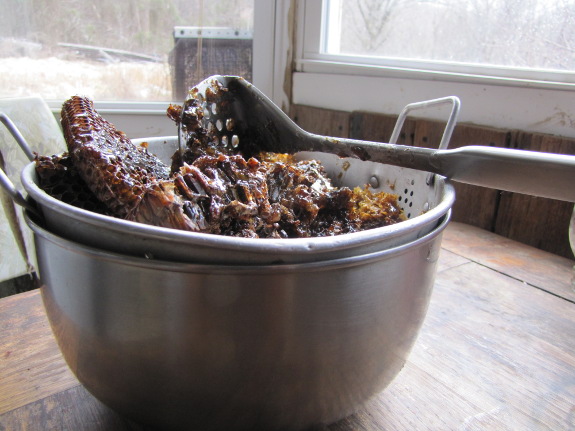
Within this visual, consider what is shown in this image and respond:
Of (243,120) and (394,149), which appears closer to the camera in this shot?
(394,149)

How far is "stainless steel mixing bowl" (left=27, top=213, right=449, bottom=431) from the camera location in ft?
1.18

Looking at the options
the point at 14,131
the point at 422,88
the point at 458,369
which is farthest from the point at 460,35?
the point at 14,131

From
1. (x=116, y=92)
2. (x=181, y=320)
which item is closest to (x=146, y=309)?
(x=181, y=320)

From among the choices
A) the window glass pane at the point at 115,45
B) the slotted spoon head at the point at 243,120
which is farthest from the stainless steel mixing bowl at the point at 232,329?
the window glass pane at the point at 115,45

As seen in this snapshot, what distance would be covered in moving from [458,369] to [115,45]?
1431 millimetres

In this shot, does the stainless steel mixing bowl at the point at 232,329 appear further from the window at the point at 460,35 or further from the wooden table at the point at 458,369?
the window at the point at 460,35

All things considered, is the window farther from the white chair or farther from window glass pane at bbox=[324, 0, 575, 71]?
the white chair

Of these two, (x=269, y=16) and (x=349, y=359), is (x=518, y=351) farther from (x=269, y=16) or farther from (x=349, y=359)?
(x=269, y=16)

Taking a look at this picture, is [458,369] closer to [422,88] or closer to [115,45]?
[422,88]

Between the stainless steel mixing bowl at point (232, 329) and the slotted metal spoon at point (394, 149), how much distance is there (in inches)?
4.2

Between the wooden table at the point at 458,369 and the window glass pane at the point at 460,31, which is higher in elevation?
the window glass pane at the point at 460,31

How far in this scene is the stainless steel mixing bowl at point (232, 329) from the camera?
361 millimetres

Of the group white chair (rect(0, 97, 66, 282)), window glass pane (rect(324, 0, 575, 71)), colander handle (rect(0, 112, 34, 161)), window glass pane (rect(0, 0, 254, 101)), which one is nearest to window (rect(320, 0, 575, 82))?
window glass pane (rect(324, 0, 575, 71))

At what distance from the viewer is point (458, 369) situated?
583 millimetres
